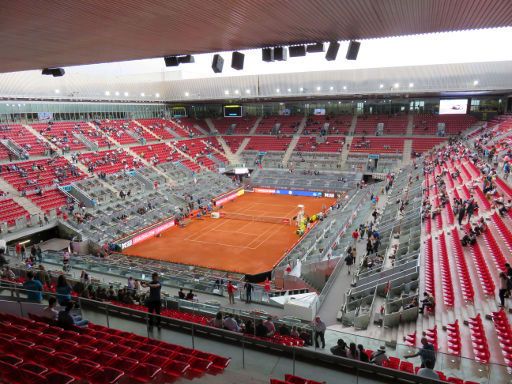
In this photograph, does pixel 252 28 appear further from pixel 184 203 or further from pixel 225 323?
pixel 184 203

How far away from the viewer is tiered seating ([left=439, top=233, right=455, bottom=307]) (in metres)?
13.1

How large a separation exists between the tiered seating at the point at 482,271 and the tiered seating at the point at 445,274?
1010 millimetres

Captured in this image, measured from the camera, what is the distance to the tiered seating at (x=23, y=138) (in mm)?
38250

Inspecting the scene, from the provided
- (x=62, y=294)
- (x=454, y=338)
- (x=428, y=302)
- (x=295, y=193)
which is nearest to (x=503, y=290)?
(x=428, y=302)

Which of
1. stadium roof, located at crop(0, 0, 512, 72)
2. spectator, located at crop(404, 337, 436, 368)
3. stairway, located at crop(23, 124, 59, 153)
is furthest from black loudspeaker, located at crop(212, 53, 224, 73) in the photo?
stairway, located at crop(23, 124, 59, 153)

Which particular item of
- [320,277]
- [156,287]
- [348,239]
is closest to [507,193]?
[348,239]

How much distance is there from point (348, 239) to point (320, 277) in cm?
415

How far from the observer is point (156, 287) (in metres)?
9.34

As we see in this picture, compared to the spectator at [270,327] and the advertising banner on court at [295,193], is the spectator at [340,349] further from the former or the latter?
the advertising banner on court at [295,193]

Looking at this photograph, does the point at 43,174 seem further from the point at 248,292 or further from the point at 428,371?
the point at 428,371

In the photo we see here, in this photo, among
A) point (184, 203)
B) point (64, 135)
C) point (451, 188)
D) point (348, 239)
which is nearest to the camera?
point (348, 239)

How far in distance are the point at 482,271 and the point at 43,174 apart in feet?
114

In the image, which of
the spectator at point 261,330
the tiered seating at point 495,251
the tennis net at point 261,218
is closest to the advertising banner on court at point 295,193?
the tennis net at point 261,218

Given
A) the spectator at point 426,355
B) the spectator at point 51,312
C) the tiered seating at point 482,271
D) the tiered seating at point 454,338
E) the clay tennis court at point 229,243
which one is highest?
the spectator at point 51,312
